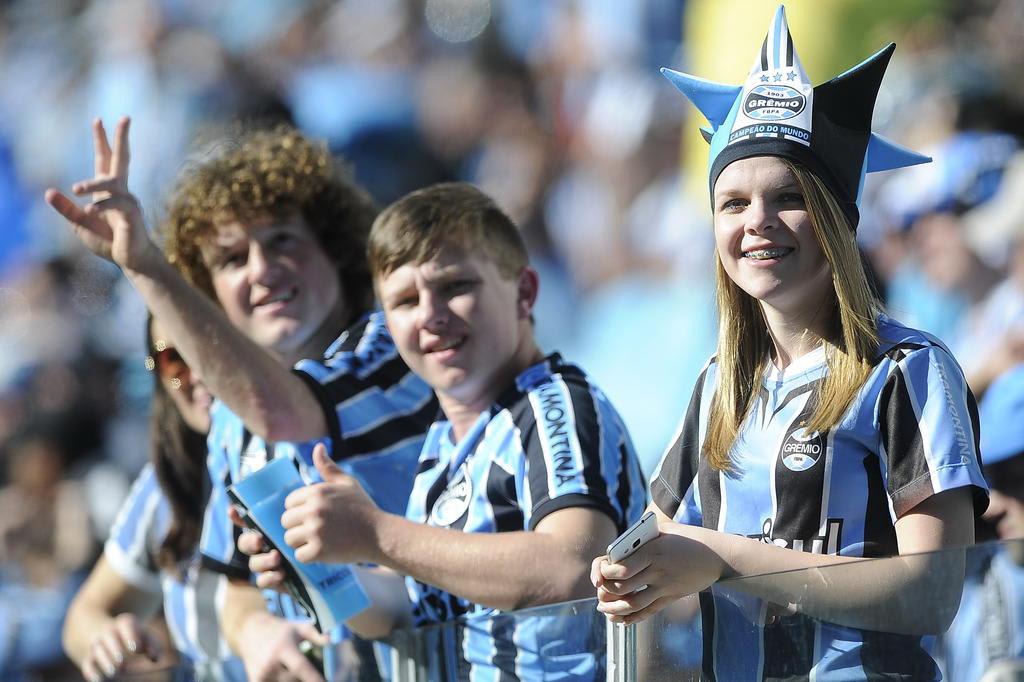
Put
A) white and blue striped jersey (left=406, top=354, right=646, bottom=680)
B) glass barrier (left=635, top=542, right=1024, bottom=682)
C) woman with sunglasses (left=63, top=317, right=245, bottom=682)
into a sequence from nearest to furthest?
glass barrier (left=635, top=542, right=1024, bottom=682) → white and blue striped jersey (left=406, top=354, right=646, bottom=680) → woman with sunglasses (left=63, top=317, right=245, bottom=682)

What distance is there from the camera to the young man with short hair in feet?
7.92

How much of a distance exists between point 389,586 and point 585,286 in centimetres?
319

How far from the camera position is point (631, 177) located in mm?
5664

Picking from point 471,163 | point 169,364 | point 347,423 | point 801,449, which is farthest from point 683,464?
point 471,163

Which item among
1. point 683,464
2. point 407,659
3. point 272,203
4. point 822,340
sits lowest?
point 407,659

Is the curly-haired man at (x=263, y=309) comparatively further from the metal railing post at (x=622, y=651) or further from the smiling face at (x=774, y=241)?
the smiling face at (x=774, y=241)

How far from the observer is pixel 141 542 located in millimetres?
4070

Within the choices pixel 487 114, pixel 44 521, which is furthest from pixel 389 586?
pixel 44 521

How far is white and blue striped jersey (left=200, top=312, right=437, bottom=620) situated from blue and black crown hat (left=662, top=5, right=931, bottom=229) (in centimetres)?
120

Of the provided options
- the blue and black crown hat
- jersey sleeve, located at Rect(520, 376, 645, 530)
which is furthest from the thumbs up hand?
the blue and black crown hat

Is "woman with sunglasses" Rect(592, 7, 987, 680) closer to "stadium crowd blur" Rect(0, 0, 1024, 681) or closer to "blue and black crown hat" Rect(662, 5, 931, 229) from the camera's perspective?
"blue and black crown hat" Rect(662, 5, 931, 229)

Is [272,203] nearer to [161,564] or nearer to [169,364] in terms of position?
[169,364]

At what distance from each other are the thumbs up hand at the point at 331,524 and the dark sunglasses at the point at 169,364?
148 centimetres

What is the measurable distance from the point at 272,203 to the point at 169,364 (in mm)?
719
